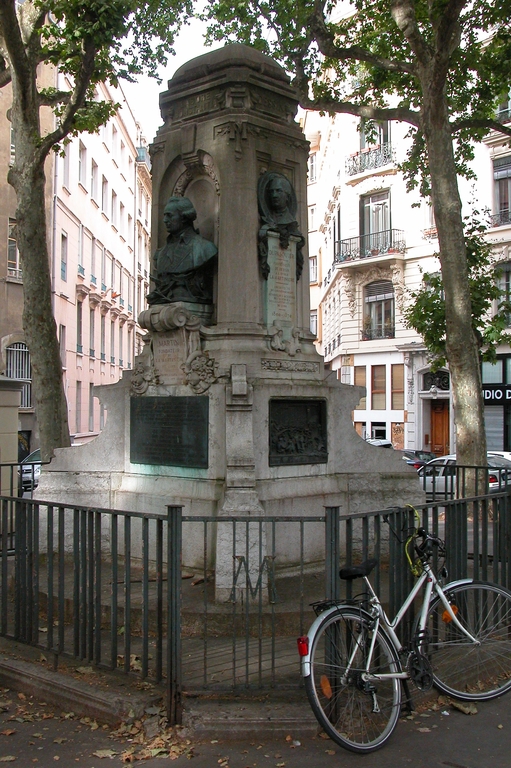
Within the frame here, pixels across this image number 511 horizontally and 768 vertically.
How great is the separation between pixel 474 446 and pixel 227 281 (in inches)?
324

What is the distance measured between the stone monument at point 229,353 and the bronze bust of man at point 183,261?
0.02m

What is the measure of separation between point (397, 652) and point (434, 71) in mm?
10585

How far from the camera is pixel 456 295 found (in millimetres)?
13773

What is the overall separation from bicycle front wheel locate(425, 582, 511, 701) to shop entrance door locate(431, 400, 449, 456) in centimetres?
2730

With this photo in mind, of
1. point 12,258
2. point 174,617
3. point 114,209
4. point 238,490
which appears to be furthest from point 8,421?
point 114,209

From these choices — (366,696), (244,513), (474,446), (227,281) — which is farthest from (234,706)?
(474,446)

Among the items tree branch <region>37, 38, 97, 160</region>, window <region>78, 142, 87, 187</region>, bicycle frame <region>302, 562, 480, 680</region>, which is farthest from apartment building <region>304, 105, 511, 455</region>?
bicycle frame <region>302, 562, 480, 680</region>

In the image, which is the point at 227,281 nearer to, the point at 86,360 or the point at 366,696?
the point at 366,696

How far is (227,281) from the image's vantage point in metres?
7.42

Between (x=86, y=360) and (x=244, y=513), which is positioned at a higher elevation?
(x=86, y=360)

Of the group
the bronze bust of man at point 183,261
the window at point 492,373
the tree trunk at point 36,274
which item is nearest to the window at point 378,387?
the window at point 492,373

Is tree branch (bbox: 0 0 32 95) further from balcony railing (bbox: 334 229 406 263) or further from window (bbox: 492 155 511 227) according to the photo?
balcony railing (bbox: 334 229 406 263)

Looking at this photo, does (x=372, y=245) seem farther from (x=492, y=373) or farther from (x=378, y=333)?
(x=492, y=373)

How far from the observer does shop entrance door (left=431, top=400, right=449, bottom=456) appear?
32.2 metres
